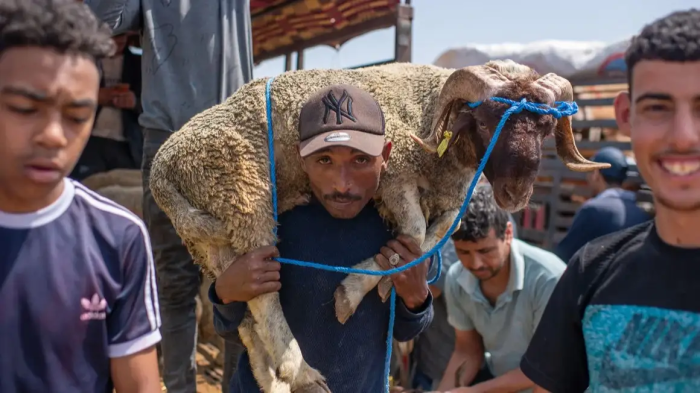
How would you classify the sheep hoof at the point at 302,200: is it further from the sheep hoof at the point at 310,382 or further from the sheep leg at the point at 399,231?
the sheep hoof at the point at 310,382

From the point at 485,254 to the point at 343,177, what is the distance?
168 centimetres

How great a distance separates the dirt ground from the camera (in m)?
5.28

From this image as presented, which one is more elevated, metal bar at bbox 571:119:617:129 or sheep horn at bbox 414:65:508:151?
metal bar at bbox 571:119:617:129

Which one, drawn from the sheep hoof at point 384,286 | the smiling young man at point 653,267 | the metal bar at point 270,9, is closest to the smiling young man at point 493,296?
the sheep hoof at point 384,286

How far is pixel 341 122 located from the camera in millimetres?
2045

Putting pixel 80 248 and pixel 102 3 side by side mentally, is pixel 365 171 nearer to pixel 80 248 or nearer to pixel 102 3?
pixel 80 248

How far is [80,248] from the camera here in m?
1.45

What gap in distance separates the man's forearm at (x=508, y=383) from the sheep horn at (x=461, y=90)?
171 centimetres

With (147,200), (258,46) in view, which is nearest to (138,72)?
(258,46)

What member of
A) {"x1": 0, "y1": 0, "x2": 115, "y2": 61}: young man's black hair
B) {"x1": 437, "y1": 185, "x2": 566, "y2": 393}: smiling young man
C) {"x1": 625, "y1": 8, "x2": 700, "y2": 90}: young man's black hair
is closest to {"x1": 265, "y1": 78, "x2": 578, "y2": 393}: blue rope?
{"x1": 625, "y1": 8, "x2": 700, "y2": 90}: young man's black hair

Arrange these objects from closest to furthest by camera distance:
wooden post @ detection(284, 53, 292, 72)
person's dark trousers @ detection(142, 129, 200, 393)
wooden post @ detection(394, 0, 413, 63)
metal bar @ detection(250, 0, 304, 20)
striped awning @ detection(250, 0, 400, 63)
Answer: person's dark trousers @ detection(142, 129, 200, 393) → wooden post @ detection(394, 0, 413, 63) → striped awning @ detection(250, 0, 400, 63) → metal bar @ detection(250, 0, 304, 20) → wooden post @ detection(284, 53, 292, 72)

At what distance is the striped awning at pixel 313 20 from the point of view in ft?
15.5

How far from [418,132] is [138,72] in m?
3.85

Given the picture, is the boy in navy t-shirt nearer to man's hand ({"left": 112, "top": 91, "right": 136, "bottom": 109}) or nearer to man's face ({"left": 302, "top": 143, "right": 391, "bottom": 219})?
man's face ({"left": 302, "top": 143, "right": 391, "bottom": 219})
